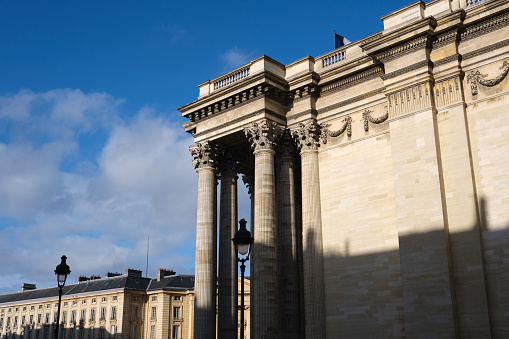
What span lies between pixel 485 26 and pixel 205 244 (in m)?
16.6

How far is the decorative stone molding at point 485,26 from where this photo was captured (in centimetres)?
2297

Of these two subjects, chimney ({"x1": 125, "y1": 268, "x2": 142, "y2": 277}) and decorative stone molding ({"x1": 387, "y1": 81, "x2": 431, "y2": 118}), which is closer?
decorative stone molding ({"x1": 387, "y1": 81, "x2": 431, "y2": 118})

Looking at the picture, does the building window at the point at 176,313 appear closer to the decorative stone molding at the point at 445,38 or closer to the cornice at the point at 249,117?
the cornice at the point at 249,117

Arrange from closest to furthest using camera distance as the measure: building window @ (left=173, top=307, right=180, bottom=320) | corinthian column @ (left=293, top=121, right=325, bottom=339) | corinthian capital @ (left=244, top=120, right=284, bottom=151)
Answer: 1. corinthian column @ (left=293, top=121, right=325, bottom=339)
2. corinthian capital @ (left=244, top=120, right=284, bottom=151)
3. building window @ (left=173, top=307, right=180, bottom=320)

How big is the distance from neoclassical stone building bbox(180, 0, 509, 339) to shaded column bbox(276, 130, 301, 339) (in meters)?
0.06

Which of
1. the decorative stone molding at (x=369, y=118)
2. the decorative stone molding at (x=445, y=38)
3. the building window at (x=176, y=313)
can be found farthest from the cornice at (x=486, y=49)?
the building window at (x=176, y=313)

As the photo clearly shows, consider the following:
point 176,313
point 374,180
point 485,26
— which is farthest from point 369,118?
point 176,313

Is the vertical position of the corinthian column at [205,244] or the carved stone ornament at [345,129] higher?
the carved stone ornament at [345,129]

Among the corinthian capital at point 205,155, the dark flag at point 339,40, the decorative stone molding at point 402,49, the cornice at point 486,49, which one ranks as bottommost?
the corinthian capital at point 205,155

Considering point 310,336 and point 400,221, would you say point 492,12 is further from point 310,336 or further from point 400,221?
point 310,336

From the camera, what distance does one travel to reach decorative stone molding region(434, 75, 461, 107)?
2367cm

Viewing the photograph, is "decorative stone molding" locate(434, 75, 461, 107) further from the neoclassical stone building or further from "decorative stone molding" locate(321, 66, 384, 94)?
"decorative stone molding" locate(321, 66, 384, 94)

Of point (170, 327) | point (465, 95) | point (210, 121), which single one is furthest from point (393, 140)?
point (170, 327)

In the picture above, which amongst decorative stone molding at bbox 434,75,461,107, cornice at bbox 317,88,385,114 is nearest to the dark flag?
cornice at bbox 317,88,385,114
